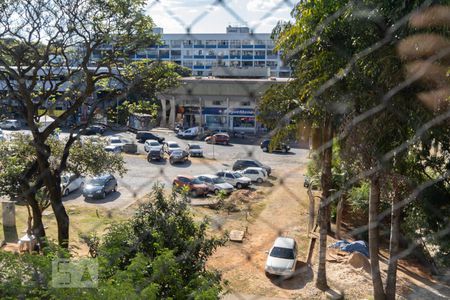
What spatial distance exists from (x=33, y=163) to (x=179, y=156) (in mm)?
3160

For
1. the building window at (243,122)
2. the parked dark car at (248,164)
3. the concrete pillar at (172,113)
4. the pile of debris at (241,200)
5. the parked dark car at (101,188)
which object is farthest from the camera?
the parked dark car at (248,164)

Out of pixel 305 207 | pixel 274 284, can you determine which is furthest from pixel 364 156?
pixel 305 207

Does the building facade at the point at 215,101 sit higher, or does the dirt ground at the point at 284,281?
the building facade at the point at 215,101

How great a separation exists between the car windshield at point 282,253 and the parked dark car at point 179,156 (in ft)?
6.62

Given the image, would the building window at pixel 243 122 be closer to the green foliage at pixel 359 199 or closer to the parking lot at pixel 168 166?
the parking lot at pixel 168 166

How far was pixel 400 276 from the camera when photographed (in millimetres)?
3607

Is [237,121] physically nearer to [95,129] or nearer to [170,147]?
[95,129]

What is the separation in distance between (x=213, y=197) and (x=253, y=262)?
4.17 feet

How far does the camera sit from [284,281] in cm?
343

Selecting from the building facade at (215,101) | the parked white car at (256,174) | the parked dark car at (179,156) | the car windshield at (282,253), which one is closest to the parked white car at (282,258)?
the car windshield at (282,253)

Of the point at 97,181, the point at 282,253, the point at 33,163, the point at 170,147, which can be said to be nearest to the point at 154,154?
the point at 97,181

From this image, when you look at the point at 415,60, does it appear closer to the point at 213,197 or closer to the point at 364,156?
the point at 364,156

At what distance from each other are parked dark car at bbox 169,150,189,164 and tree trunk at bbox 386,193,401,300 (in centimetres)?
310

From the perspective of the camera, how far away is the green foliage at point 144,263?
3.20 ft
